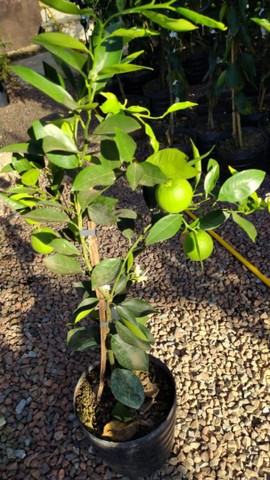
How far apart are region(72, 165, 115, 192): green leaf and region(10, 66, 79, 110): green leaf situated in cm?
12

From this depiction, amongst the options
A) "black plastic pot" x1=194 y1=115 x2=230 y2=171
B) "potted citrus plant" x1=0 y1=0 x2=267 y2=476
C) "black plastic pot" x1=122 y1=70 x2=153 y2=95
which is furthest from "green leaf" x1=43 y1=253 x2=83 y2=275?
"black plastic pot" x1=122 y1=70 x2=153 y2=95

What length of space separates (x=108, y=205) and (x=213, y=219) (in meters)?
0.24

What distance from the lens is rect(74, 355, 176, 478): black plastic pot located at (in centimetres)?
131

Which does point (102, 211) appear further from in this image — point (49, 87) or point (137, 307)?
point (137, 307)

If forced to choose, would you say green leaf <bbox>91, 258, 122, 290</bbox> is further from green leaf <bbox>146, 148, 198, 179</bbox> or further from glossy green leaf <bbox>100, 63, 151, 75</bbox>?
glossy green leaf <bbox>100, 63, 151, 75</bbox>

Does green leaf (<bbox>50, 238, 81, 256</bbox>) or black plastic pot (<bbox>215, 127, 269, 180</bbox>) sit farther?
black plastic pot (<bbox>215, 127, 269, 180</bbox>)

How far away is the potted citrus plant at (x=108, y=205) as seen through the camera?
2.61ft

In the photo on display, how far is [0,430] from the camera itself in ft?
5.57

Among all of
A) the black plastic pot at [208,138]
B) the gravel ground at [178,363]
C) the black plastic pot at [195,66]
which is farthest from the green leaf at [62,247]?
the black plastic pot at [195,66]

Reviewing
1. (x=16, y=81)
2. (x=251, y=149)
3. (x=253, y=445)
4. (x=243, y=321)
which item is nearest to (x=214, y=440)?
(x=253, y=445)

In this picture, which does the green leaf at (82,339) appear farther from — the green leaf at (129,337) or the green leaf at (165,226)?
the green leaf at (165,226)

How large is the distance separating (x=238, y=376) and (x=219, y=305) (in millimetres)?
393

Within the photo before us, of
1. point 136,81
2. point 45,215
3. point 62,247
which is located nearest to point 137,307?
point 62,247

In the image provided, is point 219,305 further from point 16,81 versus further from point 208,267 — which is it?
point 16,81
